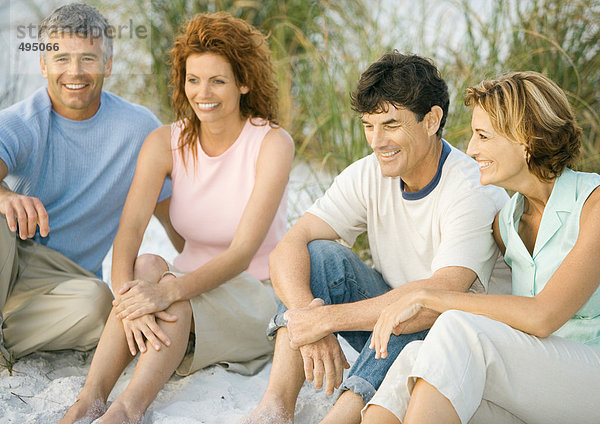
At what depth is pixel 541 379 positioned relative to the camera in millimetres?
1648

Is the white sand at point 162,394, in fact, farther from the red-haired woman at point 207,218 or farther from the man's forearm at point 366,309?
the man's forearm at point 366,309

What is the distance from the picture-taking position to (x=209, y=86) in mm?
2551

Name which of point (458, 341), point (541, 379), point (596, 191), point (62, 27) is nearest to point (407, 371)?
point (458, 341)

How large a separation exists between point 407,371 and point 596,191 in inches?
25.6

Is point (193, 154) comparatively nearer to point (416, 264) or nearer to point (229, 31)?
point (229, 31)

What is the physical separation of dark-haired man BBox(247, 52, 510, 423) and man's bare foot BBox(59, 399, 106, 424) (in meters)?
0.46

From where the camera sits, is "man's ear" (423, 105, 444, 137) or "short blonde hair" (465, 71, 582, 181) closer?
"short blonde hair" (465, 71, 582, 181)

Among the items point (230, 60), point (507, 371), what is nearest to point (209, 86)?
point (230, 60)

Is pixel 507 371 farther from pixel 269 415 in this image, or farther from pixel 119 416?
pixel 119 416

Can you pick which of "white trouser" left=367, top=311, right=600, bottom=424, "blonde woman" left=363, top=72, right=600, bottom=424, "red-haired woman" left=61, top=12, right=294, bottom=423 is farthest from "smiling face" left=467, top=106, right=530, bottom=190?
"red-haired woman" left=61, top=12, right=294, bottom=423

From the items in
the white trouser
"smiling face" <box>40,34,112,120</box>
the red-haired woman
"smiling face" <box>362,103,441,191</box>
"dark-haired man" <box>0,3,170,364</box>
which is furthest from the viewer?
"smiling face" <box>40,34,112,120</box>

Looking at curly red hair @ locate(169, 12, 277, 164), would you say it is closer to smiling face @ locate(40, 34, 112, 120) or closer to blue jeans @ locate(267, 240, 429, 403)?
smiling face @ locate(40, 34, 112, 120)

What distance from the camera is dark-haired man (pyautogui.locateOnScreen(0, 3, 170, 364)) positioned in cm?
247

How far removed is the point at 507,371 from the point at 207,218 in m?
1.33
